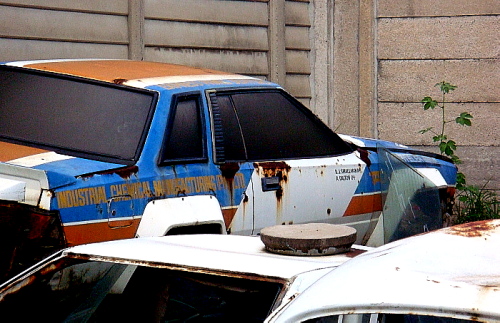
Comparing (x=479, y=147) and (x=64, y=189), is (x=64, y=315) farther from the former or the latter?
(x=479, y=147)

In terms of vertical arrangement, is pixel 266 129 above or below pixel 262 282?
above

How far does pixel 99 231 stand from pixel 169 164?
25.9 inches

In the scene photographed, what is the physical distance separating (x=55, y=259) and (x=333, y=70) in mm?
8078

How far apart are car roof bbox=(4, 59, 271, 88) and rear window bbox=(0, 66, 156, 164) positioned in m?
0.06

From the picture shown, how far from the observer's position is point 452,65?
34.6ft

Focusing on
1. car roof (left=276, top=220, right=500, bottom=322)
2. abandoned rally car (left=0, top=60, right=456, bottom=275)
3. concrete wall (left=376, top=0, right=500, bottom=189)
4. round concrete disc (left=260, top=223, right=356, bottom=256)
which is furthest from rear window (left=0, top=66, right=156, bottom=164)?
concrete wall (left=376, top=0, right=500, bottom=189)

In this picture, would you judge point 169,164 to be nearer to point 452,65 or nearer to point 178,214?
point 178,214

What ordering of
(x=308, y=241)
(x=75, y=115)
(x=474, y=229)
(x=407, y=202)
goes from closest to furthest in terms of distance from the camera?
(x=474, y=229), (x=308, y=241), (x=75, y=115), (x=407, y=202)

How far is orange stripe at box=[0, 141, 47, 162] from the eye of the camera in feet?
14.7

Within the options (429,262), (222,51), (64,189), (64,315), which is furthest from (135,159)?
(222,51)

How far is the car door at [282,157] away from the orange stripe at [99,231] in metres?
0.80

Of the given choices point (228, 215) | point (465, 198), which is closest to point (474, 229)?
point (228, 215)

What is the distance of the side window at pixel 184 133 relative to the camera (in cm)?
498

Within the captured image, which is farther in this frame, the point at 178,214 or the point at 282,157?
the point at 282,157
